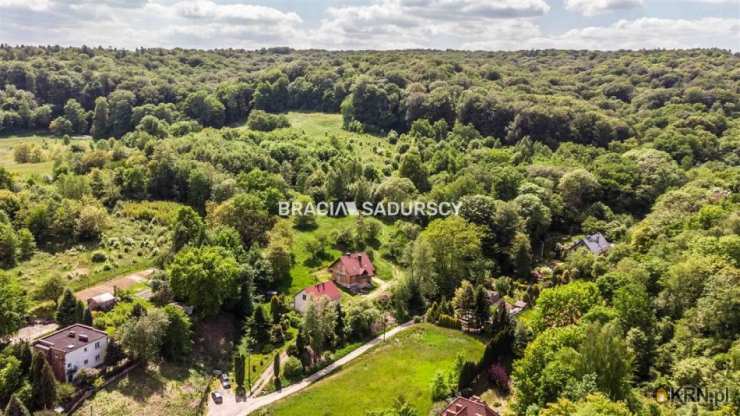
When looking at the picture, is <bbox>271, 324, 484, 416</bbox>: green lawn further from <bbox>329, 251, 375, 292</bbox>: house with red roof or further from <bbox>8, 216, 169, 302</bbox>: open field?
<bbox>8, 216, 169, 302</bbox>: open field

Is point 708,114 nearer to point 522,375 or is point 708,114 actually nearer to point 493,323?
point 493,323

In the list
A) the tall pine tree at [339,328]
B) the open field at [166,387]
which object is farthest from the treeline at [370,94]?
the open field at [166,387]

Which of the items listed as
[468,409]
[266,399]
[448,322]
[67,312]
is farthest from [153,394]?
[448,322]

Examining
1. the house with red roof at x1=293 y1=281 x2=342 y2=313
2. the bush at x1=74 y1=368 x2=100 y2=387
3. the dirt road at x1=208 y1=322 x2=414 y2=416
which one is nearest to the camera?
the bush at x1=74 y1=368 x2=100 y2=387

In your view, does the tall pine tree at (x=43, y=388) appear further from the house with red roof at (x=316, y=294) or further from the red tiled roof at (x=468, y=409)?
the red tiled roof at (x=468, y=409)

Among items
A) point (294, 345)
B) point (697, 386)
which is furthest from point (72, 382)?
point (697, 386)

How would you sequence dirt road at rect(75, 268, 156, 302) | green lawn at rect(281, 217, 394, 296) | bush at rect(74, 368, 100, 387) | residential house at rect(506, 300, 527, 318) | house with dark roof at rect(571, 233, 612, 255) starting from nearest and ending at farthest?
bush at rect(74, 368, 100, 387) < dirt road at rect(75, 268, 156, 302) < residential house at rect(506, 300, 527, 318) < green lawn at rect(281, 217, 394, 296) < house with dark roof at rect(571, 233, 612, 255)

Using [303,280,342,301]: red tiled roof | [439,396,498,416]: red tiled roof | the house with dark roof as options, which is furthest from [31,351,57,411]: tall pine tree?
the house with dark roof
